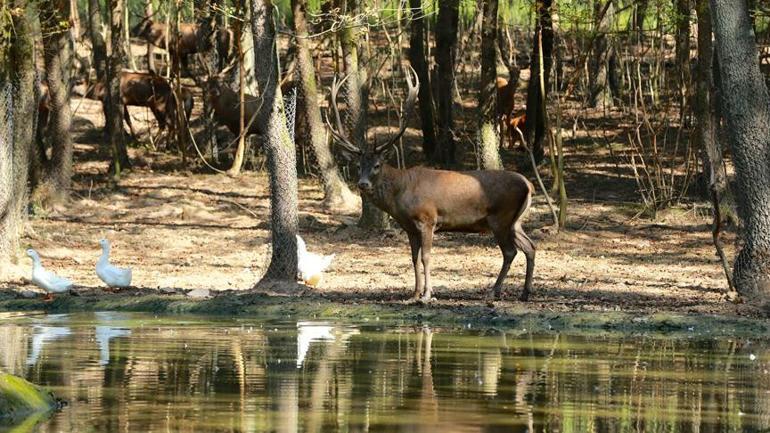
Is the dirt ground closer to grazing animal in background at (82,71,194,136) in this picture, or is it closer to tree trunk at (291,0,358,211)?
tree trunk at (291,0,358,211)

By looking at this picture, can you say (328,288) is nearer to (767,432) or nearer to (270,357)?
(270,357)

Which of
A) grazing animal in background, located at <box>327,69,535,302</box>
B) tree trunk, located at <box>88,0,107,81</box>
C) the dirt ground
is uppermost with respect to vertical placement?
tree trunk, located at <box>88,0,107,81</box>

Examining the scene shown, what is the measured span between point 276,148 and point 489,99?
7.34 metres

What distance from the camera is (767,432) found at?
8.45 m

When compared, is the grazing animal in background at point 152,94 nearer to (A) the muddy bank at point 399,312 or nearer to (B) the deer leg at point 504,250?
(A) the muddy bank at point 399,312

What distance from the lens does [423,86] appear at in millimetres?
27750

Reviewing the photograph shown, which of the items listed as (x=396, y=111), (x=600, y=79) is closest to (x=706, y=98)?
(x=396, y=111)

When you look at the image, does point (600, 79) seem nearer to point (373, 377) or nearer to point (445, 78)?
point (445, 78)

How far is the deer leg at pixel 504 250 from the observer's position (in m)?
16.8

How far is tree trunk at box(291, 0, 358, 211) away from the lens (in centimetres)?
2333

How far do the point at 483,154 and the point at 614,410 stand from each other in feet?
46.2

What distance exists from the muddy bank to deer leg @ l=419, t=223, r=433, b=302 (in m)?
0.20

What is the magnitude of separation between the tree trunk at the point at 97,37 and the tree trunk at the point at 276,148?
36.2ft

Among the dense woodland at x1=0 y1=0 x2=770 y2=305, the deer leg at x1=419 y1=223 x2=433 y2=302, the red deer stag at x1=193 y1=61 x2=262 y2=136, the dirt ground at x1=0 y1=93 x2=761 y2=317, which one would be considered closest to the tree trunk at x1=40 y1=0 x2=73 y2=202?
the dense woodland at x1=0 y1=0 x2=770 y2=305
